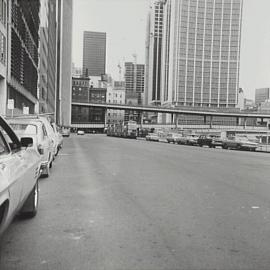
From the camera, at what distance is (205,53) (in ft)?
604

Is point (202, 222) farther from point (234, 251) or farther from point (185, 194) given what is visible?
point (185, 194)

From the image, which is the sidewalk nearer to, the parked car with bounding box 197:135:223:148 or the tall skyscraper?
the parked car with bounding box 197:135:223:148

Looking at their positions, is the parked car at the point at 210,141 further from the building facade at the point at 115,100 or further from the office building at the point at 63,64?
the building facade at the point at 115,100

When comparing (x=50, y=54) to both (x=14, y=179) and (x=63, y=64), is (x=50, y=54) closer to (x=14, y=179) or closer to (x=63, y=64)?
(x=63, y=64)

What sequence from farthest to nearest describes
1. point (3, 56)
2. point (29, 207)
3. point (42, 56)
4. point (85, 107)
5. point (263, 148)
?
point (85, 107) < point (42, 56) < point (263, 148) < point (3, 56) < point (29, 207)

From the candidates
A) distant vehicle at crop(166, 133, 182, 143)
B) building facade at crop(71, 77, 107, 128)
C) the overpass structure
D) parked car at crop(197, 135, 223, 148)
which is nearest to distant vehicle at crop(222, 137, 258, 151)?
parked car at crop(197, 135, 223, 148)

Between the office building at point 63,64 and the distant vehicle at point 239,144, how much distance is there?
95878mm

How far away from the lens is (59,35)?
144 meters

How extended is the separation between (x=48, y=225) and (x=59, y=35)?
14501cm

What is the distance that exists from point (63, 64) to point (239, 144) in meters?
127

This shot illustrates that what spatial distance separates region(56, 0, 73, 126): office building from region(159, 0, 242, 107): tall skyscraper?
4804 cm

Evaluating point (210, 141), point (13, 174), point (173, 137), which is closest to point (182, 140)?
point (173, 137)

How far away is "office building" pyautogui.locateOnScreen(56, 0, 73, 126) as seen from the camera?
139125mm

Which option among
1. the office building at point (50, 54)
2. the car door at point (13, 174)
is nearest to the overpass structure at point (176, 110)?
the office building at point (50, 54)
